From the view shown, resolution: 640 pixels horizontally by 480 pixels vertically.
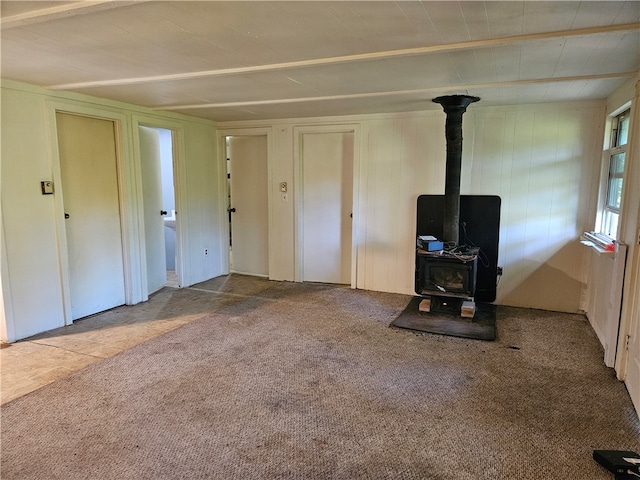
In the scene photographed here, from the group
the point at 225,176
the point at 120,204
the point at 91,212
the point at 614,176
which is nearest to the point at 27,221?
the point at 91,212

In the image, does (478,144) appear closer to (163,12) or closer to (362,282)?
(362,282)

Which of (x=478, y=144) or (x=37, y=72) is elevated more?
(x=37, y=72)

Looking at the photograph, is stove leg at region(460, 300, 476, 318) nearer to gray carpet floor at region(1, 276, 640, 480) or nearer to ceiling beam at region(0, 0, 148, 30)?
gray carpet floor at region(1, 276, 640, 480)

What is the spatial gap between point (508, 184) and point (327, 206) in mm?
2109

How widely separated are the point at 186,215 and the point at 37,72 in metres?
2.36

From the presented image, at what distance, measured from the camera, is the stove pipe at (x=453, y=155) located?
3756 mm

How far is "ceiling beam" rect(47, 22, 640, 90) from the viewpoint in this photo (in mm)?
2113

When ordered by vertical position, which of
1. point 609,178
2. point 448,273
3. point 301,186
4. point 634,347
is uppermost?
point 609,178

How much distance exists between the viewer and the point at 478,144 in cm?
436

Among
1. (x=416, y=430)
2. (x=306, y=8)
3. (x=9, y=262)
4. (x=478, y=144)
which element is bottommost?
(x=416, y=430)

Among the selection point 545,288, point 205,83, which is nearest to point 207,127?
point 205,83

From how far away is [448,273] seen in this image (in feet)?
12.9

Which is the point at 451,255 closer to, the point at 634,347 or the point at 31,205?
the point at 634,347

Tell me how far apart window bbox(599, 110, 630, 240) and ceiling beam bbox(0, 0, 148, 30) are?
12.6ft
